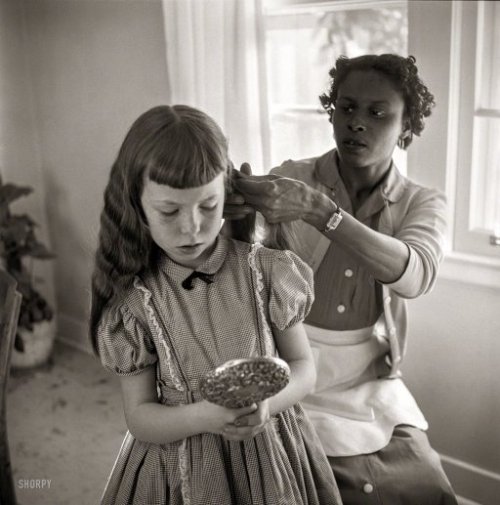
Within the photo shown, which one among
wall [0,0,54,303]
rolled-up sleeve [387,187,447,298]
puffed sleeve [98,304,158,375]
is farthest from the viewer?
wall [0,0,54,303]

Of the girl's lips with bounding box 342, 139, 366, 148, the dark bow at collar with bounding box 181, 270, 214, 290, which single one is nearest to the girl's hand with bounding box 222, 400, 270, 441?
the dark bow at collar with bounding box 181, 270, 214, 290

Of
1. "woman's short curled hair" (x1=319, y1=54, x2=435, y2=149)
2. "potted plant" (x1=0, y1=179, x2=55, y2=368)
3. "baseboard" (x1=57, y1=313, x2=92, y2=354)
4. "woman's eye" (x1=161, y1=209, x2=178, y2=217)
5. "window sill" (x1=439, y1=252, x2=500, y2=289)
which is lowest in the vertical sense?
"baseboard" (x1=57, y1=313, x2=92, y2=354)

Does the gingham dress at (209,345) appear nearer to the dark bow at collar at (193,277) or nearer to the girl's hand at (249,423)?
the dark bow at collar at (193,277)

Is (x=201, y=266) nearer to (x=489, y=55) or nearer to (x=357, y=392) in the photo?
(x=357, y=392)

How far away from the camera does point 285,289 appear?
3.96 ft

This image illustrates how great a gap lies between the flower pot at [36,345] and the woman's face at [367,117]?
6.38ft

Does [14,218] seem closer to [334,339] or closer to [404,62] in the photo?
[334,339]

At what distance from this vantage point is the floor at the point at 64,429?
2273mm

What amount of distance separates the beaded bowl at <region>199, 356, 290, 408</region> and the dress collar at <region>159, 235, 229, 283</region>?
0.85 feet

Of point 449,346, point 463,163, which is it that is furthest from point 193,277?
point 449,346

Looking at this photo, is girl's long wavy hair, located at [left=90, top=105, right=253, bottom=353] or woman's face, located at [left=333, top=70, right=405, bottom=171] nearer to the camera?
girl's long wavy hair, located at [left=90, top=105, right=253, bottom=353]

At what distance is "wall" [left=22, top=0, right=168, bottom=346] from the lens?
2535 mm

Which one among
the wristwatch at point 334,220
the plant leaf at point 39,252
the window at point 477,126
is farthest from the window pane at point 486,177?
the plant leaf at point 39,252

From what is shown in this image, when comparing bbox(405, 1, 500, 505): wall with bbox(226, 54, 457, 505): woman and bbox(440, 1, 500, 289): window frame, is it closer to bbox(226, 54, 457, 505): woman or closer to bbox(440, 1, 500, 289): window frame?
bbox(440, 1, 500, 289): window frame
